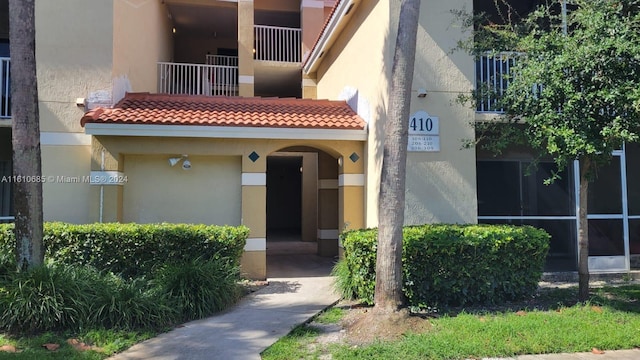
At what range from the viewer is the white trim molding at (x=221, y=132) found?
8625mm

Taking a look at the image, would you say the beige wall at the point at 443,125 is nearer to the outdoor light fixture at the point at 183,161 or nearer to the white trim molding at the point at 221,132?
the white trim molding at the point at 221,132

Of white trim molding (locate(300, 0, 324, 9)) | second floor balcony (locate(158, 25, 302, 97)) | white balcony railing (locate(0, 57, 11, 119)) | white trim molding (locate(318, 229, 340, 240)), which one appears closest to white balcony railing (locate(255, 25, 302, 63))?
second floor balcony (locate(158, 25, 302, 97))

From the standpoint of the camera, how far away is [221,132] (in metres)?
9.02

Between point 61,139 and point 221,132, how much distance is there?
11.0ft

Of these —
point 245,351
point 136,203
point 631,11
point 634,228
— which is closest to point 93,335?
point 245,351

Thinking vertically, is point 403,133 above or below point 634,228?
above

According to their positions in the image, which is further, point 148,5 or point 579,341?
point 148,5

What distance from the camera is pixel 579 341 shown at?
5426 mm

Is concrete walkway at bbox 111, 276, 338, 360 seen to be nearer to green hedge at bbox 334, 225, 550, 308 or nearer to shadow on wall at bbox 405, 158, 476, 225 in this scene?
green hedge at bbox 334, 225, 550, 308

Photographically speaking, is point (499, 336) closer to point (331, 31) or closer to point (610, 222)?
point (610, 222)

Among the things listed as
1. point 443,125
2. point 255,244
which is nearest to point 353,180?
point 443,125

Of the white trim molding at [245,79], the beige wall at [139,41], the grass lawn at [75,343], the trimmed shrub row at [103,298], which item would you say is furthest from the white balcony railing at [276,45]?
the grass lawn at [75,343]

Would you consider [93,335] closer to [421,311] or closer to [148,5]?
[421,311]

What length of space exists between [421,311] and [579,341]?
2.03 metres
